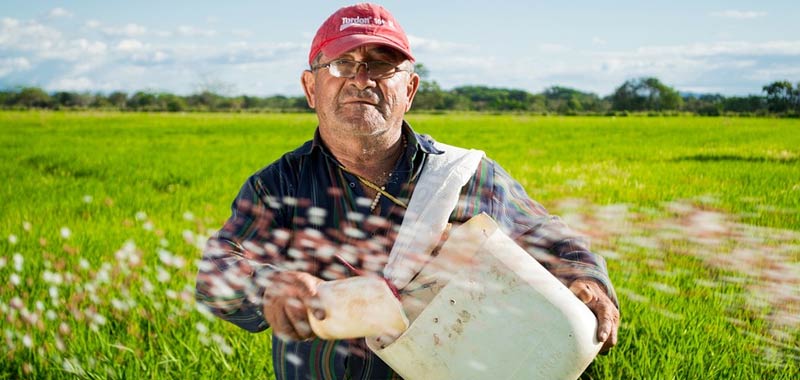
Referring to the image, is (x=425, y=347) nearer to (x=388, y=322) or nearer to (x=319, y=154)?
→ (x=388, y=322)

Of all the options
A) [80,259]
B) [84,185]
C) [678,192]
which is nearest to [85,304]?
[80,259]

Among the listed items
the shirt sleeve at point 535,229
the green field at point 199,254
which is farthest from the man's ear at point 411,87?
the green field at point 199,254

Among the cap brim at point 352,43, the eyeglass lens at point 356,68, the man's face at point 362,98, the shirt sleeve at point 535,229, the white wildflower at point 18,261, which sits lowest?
the white wildflower at point 18,261

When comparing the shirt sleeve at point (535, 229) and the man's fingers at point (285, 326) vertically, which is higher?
the shirt sleeve at point (535, 229)

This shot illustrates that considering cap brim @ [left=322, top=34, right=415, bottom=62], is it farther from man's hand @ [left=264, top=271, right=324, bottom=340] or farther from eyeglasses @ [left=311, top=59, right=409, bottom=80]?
man's hand @ [left=264, top=271, right=324, bottom=340]

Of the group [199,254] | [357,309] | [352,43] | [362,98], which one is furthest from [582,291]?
[199,254]

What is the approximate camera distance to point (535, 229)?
5.96 ft

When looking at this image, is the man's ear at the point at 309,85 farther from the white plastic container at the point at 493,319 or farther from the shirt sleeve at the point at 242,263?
the white plastic container at the point at 493,319

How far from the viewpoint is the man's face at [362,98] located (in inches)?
67.9

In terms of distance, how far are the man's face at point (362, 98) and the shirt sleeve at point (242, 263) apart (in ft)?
0.86

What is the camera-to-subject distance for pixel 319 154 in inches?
73.7

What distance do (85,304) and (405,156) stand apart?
6.63 ft

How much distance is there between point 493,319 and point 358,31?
794 mm

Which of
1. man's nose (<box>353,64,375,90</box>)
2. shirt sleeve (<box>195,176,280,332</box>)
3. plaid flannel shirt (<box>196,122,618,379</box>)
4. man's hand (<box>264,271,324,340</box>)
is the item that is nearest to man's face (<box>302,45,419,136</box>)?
man's nose (<box>353,64,375,90</box>)
